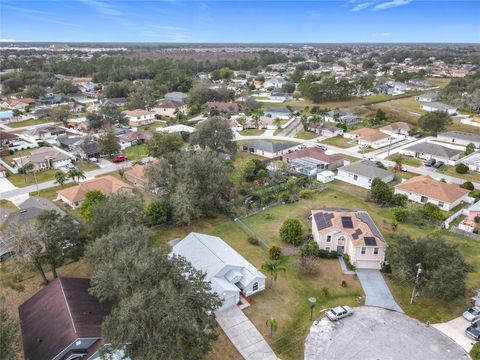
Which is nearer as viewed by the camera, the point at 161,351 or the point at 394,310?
the point at 161,351

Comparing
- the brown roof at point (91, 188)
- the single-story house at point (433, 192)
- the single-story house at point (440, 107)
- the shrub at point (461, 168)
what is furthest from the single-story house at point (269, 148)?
the single-story house at point (440, 107)

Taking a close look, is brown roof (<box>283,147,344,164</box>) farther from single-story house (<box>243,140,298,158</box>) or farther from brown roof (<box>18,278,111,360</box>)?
brown roof (<box>18,278,111,360</box>)

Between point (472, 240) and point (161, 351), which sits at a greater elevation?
point (161, 351)

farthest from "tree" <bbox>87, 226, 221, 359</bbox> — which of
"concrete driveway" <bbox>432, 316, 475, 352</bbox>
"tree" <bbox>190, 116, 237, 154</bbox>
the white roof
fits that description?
the white roof

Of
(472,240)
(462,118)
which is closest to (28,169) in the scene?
(472,240)

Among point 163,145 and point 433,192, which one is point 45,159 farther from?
point 433,192

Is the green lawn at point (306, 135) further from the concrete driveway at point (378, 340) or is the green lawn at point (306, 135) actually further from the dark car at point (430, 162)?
the concrete driveway at point (378, 340)

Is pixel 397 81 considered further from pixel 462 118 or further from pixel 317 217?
pixel 317 217

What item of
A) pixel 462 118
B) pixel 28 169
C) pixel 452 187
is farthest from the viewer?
pixel 462 118
